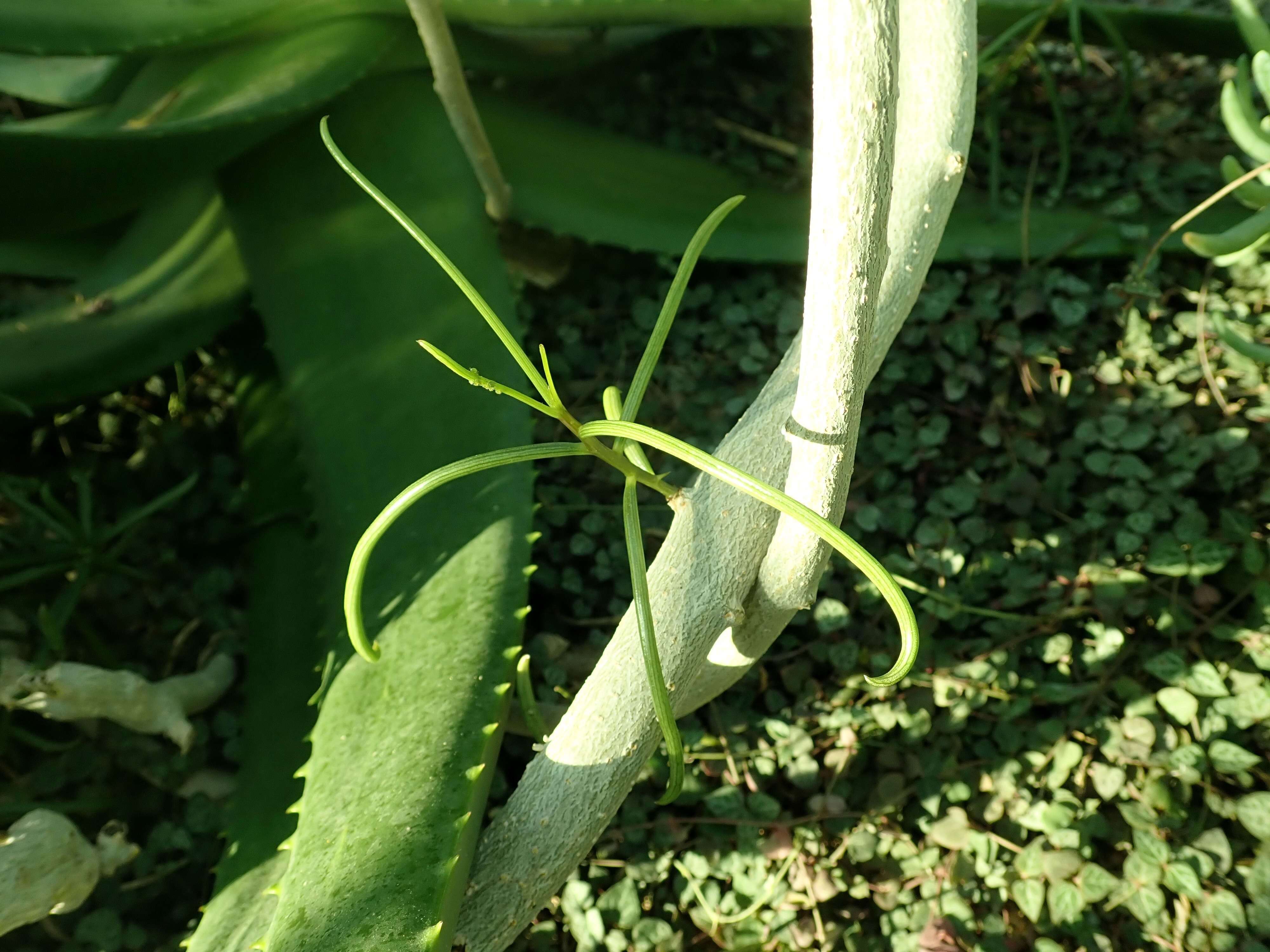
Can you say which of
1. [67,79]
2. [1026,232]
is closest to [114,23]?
[67,79]

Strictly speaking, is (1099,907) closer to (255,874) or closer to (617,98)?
(255,874)

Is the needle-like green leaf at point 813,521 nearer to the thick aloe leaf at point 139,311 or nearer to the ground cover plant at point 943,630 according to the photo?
the ground cover plant at point 943,630

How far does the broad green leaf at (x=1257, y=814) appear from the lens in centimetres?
91

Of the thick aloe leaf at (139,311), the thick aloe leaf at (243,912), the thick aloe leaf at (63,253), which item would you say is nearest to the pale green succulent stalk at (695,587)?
the thick aloe leaf at (243,912)

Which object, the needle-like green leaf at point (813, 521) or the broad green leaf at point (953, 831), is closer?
the needle-like green leaf at point (813, 521)

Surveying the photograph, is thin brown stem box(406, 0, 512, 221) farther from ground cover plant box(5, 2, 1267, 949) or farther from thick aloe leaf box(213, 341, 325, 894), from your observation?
thick aloe leaf box(213, 341, 325, 894)

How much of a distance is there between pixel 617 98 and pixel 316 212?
0.64 meters

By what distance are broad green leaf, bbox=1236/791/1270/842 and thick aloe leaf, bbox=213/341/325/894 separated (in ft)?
2.92

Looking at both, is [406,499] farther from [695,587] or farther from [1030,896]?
[1030,896]

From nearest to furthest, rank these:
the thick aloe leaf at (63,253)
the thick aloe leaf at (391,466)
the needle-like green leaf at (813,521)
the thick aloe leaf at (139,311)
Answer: the needle-like green leaf at (813,521)
the thick aloe leaf at (391,466)
the thick aloe leaf at (139,311)
the thick aloe leaf at (63,253)

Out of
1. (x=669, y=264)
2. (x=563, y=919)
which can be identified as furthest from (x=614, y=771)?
(x=669, y=264)

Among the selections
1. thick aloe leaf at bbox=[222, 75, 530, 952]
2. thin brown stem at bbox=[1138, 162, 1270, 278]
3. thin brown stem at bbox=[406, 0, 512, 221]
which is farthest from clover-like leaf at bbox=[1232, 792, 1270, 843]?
thin brown stem at bbox=[406, 0, 512, 221]

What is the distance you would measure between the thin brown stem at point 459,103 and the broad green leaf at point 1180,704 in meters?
0.94

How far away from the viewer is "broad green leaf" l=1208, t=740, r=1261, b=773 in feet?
3.07
